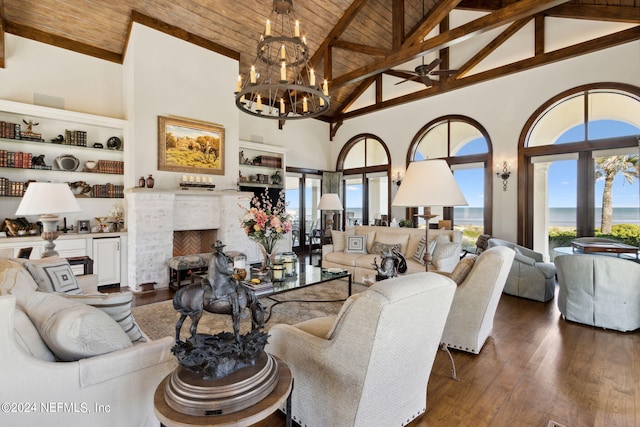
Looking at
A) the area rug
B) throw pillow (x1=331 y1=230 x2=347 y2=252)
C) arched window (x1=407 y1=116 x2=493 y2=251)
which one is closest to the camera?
the area rug

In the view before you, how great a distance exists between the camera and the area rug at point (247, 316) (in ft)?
10.9

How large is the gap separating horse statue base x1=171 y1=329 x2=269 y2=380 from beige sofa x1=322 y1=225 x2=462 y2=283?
345 centimetres

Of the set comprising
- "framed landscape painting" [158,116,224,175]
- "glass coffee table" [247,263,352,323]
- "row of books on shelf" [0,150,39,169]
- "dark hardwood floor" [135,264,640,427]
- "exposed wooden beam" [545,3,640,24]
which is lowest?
"dark hardwood floor" [135,264,640,427]

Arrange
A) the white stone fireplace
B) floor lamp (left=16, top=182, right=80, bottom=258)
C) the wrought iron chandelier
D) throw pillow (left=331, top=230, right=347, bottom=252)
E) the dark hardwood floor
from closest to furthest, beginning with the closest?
the dark hardwood floor
floor lamp (left=16, top=182, right=80, bottom=258)
the wrought iron chandelier
the white stone fireplace
throw pillow (left=331, top=230, right=347, bottom=252)

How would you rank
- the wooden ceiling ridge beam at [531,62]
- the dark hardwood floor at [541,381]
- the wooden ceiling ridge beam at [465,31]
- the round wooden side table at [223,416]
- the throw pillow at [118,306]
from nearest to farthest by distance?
the round wooden side table at [223,416]
the throw pillow at [118,306]
the dark hardwood floor at [541,381]
the wooden ceiling ridge beam at [465,31]
the wooden ceiling ridge beam at [531,62]

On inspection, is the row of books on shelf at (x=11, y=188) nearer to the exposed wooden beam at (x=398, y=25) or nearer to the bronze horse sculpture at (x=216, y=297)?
the bronze horse sculpture at (x=216, y=297)

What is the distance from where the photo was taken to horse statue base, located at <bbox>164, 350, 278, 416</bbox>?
3.64 ft

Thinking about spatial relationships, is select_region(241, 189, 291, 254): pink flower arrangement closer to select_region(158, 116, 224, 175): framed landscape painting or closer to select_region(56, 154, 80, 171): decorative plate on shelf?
select_region(158, 116, 224, 175): framed landscape painting

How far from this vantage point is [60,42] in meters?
5.09

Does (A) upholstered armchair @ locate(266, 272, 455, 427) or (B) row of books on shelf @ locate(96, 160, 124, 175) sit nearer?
(A) upholstered armchair @ locate(266, 272, 455, 427)

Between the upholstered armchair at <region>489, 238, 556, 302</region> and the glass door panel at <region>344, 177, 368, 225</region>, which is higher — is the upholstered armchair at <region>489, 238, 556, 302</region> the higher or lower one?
the lower one

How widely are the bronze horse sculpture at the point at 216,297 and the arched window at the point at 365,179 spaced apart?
712 cm

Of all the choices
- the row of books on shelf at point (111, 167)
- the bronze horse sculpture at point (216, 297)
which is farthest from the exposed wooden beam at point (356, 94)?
the bronze horse sculpture at point (216, 297)

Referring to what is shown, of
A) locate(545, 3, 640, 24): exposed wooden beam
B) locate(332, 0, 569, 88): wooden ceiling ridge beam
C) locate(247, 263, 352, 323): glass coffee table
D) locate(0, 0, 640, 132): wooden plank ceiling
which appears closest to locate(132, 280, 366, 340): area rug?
locate(247, 263, 352, 323): glass coffee table
